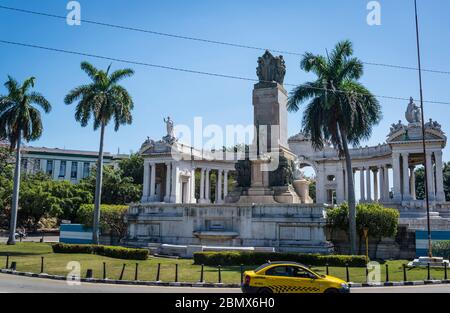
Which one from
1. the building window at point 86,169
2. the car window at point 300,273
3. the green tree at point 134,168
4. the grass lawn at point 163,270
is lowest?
the grass lawn at point 163,270

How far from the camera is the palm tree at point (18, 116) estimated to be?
42.8 meters

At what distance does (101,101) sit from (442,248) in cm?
2968

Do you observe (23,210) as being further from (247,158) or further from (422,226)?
(422,226)

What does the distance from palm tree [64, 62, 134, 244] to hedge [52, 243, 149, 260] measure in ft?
19.9

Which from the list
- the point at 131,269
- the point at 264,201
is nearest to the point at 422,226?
the point at 264,201

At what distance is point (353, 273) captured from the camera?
23578mm

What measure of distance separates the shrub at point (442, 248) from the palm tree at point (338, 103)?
25.3 feet

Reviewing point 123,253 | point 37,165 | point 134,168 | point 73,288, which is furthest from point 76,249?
point 37,165

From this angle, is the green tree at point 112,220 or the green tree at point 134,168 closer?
the green tree at point 112,220

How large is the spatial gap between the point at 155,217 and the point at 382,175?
46.3 meters

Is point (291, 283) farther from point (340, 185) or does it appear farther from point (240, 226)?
point (340, 185)

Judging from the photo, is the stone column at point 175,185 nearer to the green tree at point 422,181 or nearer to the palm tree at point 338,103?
the palm tree at point 338,103

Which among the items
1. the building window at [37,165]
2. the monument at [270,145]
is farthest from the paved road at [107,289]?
the building window at [37,165]

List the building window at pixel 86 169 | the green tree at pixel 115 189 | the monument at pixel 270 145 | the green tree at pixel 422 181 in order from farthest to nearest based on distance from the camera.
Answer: the building window at pixel 86 169, the green tree at pixel 422 181, the green tree at pixel 115 189, the monument at pixel 270 145
